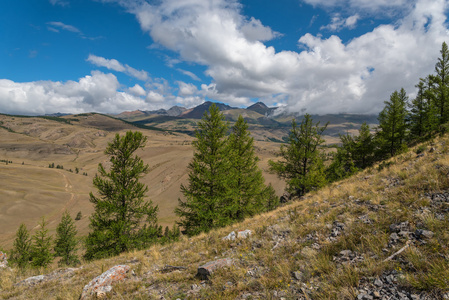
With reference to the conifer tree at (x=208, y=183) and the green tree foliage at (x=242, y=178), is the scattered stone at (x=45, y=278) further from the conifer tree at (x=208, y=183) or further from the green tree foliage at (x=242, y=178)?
the green tree foliage at (x=242, y=178)

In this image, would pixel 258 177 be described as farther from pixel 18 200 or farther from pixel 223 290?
pixel 18 200

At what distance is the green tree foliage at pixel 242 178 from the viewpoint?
17562 millimetres

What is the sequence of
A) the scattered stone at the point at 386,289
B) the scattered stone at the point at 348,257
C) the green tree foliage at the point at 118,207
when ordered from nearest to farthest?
the scattered stone at the point at 386,289
the scattered stone at the point at 348,257
the green tree foliage at the point at 118,207

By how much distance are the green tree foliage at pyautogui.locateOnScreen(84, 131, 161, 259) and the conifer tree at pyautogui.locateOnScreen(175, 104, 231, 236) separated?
401 centimetres

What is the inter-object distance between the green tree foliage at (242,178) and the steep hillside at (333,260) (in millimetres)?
8683

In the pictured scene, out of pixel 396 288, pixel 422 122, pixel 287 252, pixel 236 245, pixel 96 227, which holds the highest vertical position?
pixel 422 122

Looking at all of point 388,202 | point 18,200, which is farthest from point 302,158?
point 18,200

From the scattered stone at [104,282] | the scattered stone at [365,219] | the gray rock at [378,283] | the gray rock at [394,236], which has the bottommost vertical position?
the scattered stone at [104,282]

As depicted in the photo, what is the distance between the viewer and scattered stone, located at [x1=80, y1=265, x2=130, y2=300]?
6.31m

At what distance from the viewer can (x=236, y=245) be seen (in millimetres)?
8391

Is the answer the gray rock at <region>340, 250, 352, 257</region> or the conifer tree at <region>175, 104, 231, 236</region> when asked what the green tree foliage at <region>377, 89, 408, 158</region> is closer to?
the conifer tree at <region>175, 104, 231, 236</region>

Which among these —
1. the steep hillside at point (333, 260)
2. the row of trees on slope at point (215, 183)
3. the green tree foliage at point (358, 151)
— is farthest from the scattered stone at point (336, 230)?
the green tree foliage at point (358, 151)

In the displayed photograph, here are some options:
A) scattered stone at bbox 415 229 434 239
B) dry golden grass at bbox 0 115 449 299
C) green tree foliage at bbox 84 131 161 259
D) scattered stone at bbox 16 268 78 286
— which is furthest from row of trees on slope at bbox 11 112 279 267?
scattered stone at bbox 415 229 434 239

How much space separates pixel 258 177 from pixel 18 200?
138304mm
